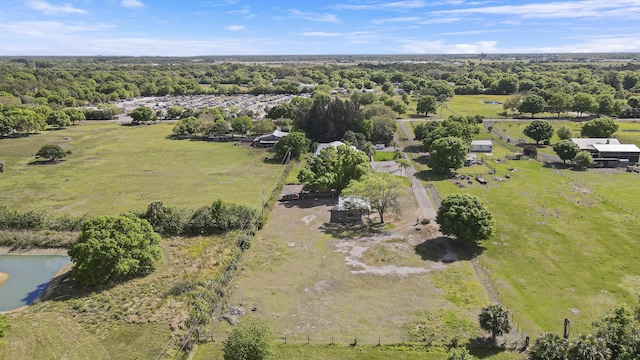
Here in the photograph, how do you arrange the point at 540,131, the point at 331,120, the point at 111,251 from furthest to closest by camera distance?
1. the point at 331,120
2. the point at 540,131
3. the point at 111,251

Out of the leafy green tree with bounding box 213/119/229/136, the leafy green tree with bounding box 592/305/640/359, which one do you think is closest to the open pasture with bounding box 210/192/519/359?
the leafy green tree with bounding box 592/305/640/359

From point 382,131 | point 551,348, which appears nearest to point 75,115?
point 382,131

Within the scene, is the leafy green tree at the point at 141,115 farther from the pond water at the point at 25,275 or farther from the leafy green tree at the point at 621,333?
the leafy green tree at the point at 621,333

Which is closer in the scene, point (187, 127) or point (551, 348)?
point (551, 348)

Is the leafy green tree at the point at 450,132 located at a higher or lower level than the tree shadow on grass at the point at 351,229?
higher

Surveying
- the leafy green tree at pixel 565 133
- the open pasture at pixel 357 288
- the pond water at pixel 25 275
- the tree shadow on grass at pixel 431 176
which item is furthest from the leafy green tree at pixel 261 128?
the leafy green tree at pixel 565 133

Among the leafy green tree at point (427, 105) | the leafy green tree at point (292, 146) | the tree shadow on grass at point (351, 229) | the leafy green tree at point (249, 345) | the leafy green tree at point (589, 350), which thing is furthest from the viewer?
the leafy green tree at point (427, 105)

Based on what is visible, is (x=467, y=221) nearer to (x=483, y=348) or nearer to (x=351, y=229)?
(x=351, y=229)
